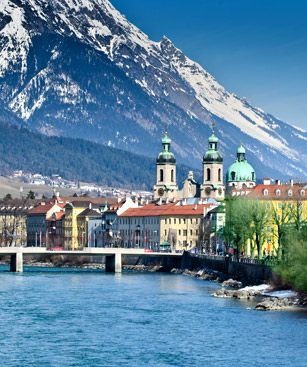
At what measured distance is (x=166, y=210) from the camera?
603 ft

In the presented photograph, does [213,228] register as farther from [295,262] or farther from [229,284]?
[295,262]

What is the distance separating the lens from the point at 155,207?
190 metres

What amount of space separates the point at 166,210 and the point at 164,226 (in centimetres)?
352

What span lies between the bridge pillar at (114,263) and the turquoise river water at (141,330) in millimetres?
37555

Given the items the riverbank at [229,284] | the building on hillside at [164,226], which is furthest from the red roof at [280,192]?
the building on hillside at [164,226]

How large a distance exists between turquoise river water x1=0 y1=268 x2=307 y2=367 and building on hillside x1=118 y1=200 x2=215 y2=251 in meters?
69.2

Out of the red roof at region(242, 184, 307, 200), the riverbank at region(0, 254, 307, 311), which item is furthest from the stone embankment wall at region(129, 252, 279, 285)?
the red roof at region(242, 184, 307, 200)

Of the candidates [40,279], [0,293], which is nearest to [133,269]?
[40,279]

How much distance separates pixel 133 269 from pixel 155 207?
37106 mm

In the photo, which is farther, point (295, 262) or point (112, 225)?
point (112, 225)

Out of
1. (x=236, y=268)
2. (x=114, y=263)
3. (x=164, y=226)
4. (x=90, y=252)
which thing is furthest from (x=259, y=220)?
(x=164, y=226)

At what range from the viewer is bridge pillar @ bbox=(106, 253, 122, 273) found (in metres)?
144

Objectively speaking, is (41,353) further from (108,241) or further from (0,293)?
(108,241)

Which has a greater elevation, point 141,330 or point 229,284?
point 229,284
